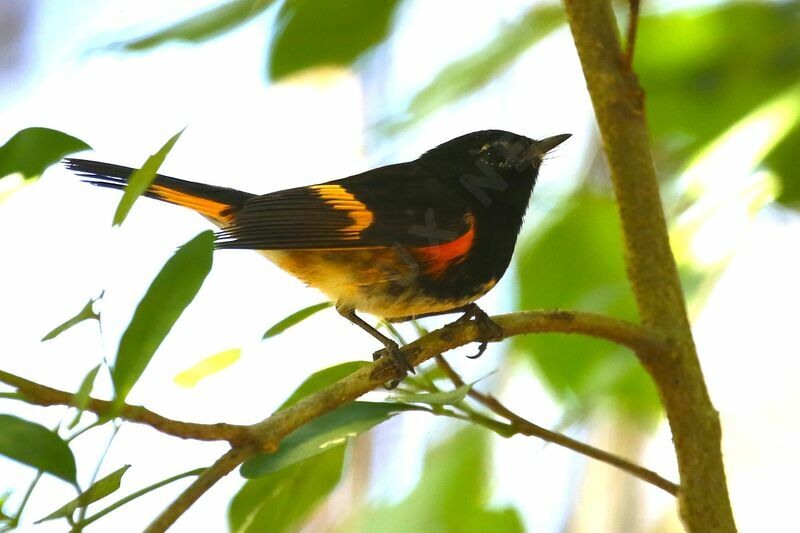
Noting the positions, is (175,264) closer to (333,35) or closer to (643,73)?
(333,35)

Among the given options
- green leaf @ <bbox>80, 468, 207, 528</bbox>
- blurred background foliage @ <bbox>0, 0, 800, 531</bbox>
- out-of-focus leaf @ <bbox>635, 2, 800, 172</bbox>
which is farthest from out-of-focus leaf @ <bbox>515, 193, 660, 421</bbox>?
green leaf @ <bbox>80, 468, 207, 528</bbox>

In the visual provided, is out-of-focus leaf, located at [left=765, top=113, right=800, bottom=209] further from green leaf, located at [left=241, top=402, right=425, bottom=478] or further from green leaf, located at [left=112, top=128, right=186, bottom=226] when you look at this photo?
green leaf, located at [left=112, top=128, right=186, bottom=226]

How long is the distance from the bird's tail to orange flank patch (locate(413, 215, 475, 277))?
→ 42 centimetres

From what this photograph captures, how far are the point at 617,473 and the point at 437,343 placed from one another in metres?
2.42

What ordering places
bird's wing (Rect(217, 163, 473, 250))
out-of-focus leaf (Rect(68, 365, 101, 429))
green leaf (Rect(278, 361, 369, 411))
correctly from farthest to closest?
bird's wing (Rect(217, 163, 473, 250)) < green leaf (Rect(278, 361, 369, 411)) < out-of-focus leaf (Rect(68, 365, 101, 429))

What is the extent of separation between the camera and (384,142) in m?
1.58

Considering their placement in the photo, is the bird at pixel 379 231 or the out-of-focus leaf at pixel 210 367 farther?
the bird at pixel 379 231

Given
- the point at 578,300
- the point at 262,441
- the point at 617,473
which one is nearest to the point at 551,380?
the point at 578,300

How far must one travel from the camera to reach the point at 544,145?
2312mm

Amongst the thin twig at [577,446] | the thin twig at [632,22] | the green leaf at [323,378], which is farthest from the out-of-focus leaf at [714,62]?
the green leaf at [323,378]

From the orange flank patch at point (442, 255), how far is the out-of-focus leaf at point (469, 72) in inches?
18.1

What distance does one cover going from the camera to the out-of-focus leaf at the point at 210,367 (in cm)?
141

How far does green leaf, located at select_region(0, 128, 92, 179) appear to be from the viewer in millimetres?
1146

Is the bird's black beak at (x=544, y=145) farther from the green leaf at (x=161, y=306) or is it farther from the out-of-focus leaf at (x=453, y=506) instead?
the green leaf at (x=161, y=306)
